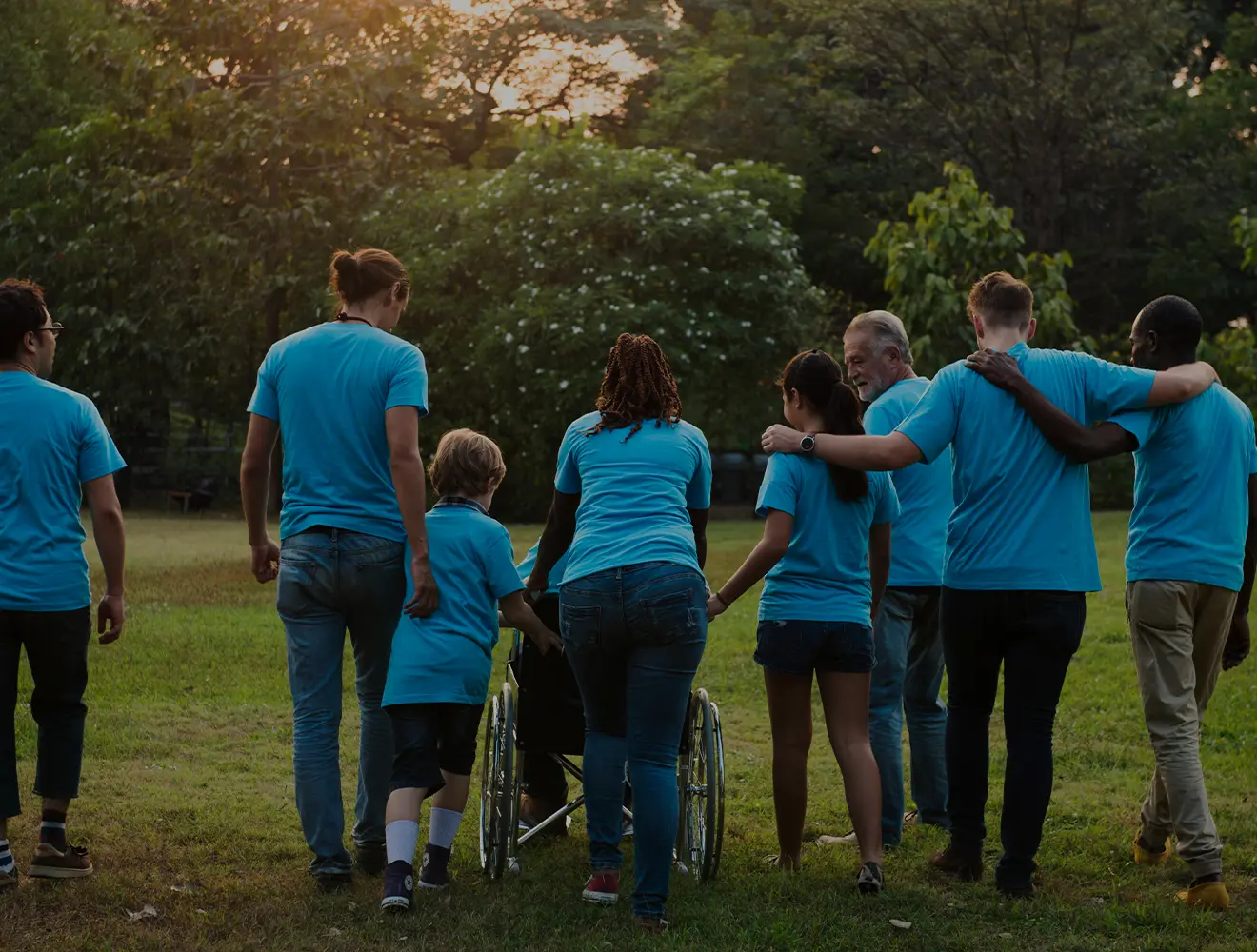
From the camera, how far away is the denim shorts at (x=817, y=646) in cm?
498

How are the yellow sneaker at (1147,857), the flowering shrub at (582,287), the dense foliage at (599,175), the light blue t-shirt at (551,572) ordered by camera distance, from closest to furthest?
the light blue t-shirt at (551,572) → the yellow sneaker at (1147,857) → the dense foliage at (599,175) → the flowering shrub at (582,287)

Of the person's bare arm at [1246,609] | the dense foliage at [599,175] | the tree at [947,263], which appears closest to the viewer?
the person's bare arm at [1246,609]

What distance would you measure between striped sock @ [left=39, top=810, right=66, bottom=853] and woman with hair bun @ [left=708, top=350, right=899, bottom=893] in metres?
2.23

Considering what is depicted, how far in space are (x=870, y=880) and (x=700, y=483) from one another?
1.38 m

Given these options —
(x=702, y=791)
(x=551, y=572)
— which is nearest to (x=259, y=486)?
(x=551, y=572)

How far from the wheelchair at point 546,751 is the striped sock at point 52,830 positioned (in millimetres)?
1364

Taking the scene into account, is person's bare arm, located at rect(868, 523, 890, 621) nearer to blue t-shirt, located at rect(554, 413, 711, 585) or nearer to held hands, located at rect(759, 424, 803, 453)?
held hands, located at rect(759, 424, 803, 453)

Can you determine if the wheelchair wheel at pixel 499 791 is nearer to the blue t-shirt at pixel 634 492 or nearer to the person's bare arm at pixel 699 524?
the blue t-shirt at pixel 634 492

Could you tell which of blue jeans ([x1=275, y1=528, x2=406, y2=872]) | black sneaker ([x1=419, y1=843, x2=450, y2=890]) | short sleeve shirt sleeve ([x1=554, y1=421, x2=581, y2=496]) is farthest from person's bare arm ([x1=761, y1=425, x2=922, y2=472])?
black sneaker ([x1=419, y1=843, x2=450, y2=890])

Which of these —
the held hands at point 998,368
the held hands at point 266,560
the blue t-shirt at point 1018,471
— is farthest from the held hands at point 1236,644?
the held hands at point 266,560

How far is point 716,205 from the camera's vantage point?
87.5 feet

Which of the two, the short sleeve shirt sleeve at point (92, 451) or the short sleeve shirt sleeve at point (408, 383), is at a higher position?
the short sleeve shirt sleeve at point (408, 383)

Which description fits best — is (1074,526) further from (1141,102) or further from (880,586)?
(1141,102)

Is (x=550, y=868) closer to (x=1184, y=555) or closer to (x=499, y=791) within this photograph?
(x=499, y=791)
